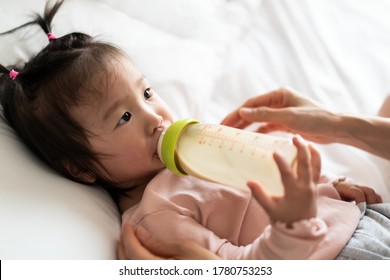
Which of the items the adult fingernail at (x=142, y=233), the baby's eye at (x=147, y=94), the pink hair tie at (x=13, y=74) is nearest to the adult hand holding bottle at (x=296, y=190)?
the adult fingernail at (x=142, y=233)

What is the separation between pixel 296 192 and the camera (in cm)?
73

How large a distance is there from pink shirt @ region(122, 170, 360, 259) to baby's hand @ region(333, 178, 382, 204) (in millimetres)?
30

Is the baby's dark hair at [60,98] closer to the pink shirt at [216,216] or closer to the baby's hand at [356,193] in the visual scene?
the pink shirt at [216,216]

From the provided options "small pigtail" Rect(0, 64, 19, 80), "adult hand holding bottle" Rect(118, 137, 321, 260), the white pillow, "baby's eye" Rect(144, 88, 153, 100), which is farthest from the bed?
"adult hand holding bottle" Rect(118, 137, 321, 260)

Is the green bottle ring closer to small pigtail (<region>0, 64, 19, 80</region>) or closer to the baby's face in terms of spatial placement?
the baby's face

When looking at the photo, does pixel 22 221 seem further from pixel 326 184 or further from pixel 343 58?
pixel 343 58

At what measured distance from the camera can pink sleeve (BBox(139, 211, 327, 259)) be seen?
0.75 metres

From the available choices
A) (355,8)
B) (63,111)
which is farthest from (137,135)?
(355,8)

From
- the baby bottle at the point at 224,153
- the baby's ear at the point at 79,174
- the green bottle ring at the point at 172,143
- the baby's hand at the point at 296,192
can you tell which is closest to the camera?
the baby's hand at the point at 296,192

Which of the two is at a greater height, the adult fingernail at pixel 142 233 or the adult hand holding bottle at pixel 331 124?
the adult hand holding bottle at pixel 331 124

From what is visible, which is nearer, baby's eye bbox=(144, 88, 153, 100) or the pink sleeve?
the pink sleeve

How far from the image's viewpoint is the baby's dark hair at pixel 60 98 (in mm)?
997

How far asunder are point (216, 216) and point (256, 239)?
0.14 meters

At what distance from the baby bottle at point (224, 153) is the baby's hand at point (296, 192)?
0.20 ft
